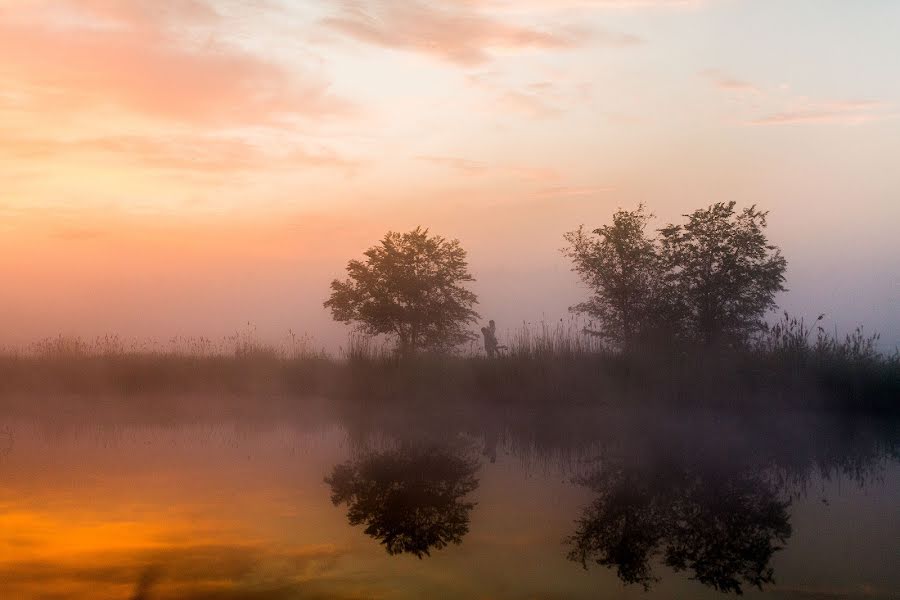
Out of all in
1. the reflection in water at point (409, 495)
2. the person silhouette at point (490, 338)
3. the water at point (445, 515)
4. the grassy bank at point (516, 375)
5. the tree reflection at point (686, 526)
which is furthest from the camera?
the person silhouette at point (490, 338)

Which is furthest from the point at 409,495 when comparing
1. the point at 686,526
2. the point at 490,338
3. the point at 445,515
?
the point at 490,338

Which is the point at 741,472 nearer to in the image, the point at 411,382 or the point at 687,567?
the point at 687,567

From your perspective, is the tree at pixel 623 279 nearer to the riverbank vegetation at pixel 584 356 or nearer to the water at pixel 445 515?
the riverbank vegetation at pixel 584 356

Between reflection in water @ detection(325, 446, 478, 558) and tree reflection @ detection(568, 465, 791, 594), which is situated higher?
reflection in water @ detection(325, 446, 478, 558)

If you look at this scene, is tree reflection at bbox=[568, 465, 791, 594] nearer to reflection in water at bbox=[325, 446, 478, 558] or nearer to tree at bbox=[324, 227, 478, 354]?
reflection in water at bbox=[325, 446, 478, 558]

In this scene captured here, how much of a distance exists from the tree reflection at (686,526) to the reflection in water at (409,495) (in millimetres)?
1203

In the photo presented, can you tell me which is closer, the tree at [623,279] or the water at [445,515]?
the water at [445,515]

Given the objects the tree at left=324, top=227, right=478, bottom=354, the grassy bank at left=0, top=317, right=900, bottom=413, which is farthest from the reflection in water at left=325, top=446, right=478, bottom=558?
the tree at left=324, top=227, right=478, bottom=354

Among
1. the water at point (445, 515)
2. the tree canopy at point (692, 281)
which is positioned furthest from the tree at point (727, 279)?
the water at point (445, 515)

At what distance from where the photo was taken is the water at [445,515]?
577 cm

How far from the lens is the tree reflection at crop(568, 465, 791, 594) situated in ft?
20.4

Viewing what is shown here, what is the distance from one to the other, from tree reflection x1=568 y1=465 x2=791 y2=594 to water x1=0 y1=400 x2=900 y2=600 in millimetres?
28

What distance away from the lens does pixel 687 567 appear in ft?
20.3

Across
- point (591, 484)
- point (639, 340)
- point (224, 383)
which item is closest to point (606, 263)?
point (639, 340)
